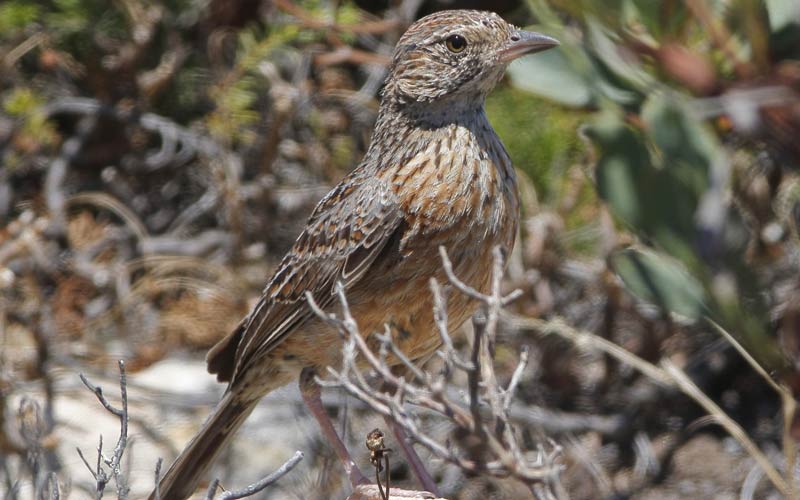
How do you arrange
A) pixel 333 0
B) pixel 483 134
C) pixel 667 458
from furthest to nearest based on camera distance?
pixel 333 0 → pixel 667 458 → pixel 483 134

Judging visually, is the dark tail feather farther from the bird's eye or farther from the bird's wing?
the bird's eye

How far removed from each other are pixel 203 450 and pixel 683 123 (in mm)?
2776

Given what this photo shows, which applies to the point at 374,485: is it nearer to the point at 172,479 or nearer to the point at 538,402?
the point at 172,479

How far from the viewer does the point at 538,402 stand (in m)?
6.52

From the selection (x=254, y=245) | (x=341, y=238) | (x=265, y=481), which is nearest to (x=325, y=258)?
(x=341, y=238)

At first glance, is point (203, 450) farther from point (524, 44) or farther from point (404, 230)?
point (524, 44)

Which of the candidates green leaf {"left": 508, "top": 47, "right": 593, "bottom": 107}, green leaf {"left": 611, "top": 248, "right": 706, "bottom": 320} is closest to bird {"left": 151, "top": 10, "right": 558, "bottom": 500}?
green leaf {"left": 508, "top": 47, "right": 593, "bottom": 107}

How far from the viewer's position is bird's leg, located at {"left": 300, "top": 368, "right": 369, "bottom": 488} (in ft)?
15.7

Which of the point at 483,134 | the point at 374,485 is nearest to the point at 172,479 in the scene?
the point at 374,485

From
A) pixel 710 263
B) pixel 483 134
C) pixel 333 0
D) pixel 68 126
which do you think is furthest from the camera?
pixel 68 126

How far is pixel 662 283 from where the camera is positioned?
350 centimetres

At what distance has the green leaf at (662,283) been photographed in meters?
3.47

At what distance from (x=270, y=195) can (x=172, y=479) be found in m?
2.75

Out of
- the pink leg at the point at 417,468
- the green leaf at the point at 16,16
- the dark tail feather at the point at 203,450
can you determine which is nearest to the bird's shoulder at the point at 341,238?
the dark tail feather at the point at 203,450
